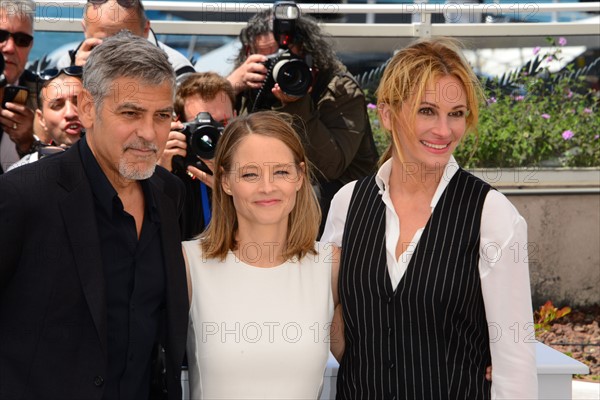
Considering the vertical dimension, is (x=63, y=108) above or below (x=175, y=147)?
above

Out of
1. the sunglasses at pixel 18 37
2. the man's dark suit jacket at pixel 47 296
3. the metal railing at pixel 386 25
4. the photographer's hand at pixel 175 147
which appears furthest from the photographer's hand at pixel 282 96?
the metal railing at pixel 386 25

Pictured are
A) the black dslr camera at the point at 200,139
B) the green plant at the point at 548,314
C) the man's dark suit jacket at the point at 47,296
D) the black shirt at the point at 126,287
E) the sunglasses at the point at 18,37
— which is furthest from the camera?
the green plant at the point at 548,314

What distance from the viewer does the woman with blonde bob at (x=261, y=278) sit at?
2.16 m

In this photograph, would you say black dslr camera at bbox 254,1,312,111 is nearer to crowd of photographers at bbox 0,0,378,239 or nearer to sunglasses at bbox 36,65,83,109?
crowd of photographers at bbox 0,0,378,239

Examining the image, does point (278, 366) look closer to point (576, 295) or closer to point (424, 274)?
point (424, 274)

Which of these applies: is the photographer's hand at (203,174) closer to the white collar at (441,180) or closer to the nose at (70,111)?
the nose at (70,111)

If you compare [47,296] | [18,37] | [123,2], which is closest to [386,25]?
[123,2]

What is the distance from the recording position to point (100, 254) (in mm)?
1953

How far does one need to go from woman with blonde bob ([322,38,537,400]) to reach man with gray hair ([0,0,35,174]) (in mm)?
1486

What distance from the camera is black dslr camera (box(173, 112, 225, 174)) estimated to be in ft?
9.27

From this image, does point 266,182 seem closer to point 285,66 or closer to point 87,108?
point 87,108

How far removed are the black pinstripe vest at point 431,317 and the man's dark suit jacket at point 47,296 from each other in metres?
0.66

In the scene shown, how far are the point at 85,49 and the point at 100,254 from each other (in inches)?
56.0

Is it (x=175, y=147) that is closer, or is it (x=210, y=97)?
(x=175, y=147)
